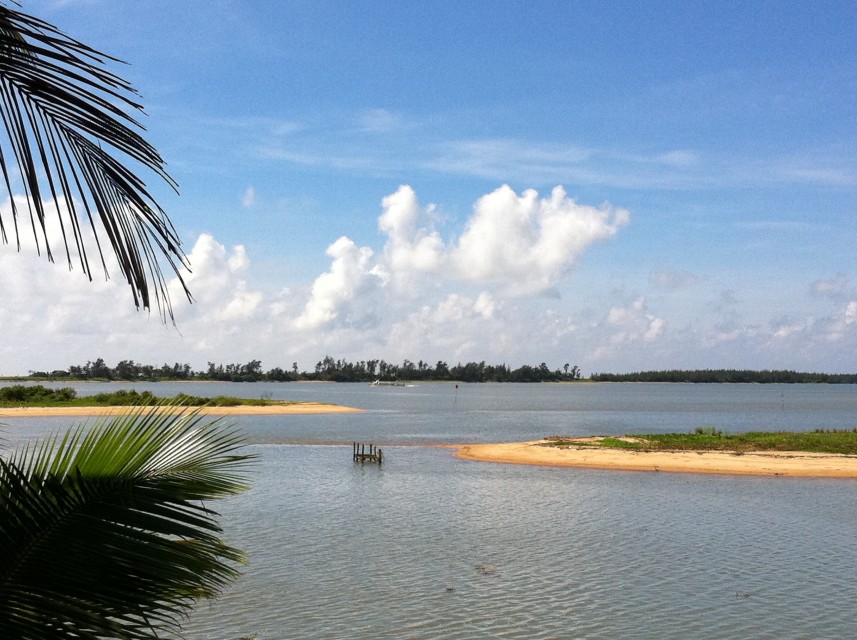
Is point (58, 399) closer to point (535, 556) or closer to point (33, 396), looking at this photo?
point (33, 396)

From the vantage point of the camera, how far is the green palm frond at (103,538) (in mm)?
3719

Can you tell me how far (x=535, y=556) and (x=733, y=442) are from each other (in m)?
39.7

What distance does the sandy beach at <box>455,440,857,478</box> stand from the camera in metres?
49.7

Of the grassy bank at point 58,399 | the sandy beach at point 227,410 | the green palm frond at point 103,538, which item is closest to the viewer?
the green palm frond at point 103,538

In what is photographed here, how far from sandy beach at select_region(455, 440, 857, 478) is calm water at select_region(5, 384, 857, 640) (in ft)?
9.25

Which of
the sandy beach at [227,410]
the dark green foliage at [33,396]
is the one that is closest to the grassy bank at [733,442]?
the sandy beach at [227,410]

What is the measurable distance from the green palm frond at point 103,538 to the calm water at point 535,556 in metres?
16.4

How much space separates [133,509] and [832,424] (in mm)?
115357

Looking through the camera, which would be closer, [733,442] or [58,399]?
[733,442]

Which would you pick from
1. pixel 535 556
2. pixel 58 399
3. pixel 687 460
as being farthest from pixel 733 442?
pixel 58 399

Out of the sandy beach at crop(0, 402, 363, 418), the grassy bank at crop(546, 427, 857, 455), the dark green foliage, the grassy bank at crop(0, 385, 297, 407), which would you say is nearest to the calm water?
the grassy bank at crop(546, 427, 857, 455)

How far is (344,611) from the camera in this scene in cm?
2128

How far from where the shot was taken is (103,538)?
3.86 meters

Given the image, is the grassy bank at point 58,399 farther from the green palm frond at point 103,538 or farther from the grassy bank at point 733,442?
the green palm frond at point 103,538
